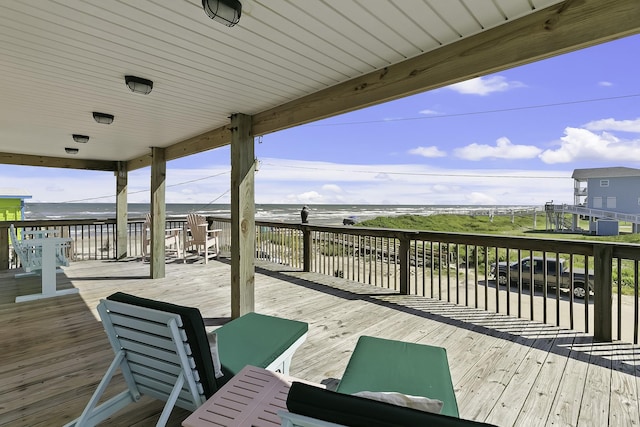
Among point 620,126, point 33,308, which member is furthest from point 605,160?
point 33,308

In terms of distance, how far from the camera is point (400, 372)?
1.67m

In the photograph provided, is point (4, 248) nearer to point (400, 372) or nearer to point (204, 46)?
point (204, 46)

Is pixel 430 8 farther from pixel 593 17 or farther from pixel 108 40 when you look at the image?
pixel 108 40

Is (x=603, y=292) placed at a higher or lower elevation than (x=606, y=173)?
lower

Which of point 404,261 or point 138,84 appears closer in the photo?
point 138,84

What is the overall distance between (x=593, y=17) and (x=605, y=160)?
42.5m

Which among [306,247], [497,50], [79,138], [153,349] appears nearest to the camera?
[153,349]

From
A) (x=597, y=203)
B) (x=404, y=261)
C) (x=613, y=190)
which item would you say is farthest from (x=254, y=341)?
(x=613, y=190)

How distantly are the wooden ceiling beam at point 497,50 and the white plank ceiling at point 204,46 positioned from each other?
0.06m

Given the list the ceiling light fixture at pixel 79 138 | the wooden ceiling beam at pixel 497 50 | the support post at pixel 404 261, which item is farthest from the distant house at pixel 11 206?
the support post at pixel 404 261

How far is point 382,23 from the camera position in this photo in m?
1.86

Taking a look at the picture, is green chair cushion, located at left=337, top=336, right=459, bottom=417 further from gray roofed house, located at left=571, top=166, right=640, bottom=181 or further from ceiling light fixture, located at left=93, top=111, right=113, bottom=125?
gray roofed house, located at left=571, top=166, right=640, bottom=181

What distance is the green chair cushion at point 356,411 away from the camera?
27.0 inches

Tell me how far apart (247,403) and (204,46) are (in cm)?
210
